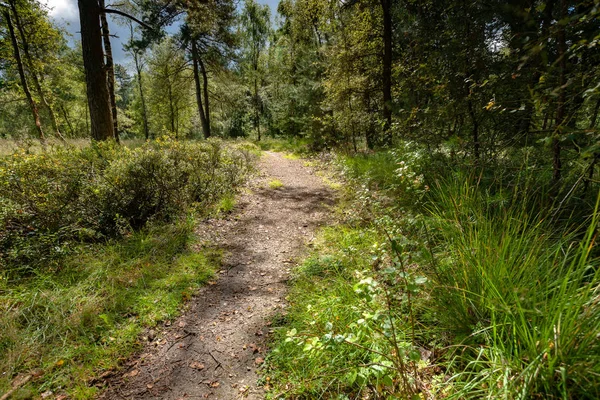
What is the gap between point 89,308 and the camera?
270 centimetres

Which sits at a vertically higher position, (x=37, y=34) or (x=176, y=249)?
(x=37, y=34)

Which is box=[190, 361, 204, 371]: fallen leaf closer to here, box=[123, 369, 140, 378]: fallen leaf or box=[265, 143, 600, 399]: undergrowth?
box=[123, 369, 140, 378]: fallen leaf

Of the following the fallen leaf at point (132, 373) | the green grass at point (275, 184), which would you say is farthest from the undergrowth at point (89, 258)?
the green grass at point (275, 184)

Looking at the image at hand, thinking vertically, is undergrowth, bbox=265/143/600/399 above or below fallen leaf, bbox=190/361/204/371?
above

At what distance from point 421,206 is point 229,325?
3.09m

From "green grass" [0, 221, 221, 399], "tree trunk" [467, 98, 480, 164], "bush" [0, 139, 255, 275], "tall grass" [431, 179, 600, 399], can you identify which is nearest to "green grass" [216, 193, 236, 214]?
"bush" [0, 139, 255, 275]

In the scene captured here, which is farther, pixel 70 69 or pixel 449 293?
pixel 70 69

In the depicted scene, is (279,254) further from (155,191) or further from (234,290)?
(155,191)

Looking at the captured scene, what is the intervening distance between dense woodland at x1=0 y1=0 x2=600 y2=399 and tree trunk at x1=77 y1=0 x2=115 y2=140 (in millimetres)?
32

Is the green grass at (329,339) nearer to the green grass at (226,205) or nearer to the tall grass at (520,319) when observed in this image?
the tall grass at (520,319)

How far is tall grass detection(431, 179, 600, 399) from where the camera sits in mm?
1104

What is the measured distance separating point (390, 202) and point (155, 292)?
4029mm

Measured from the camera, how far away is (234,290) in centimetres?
350

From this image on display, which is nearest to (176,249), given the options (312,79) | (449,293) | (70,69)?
(449,293)
